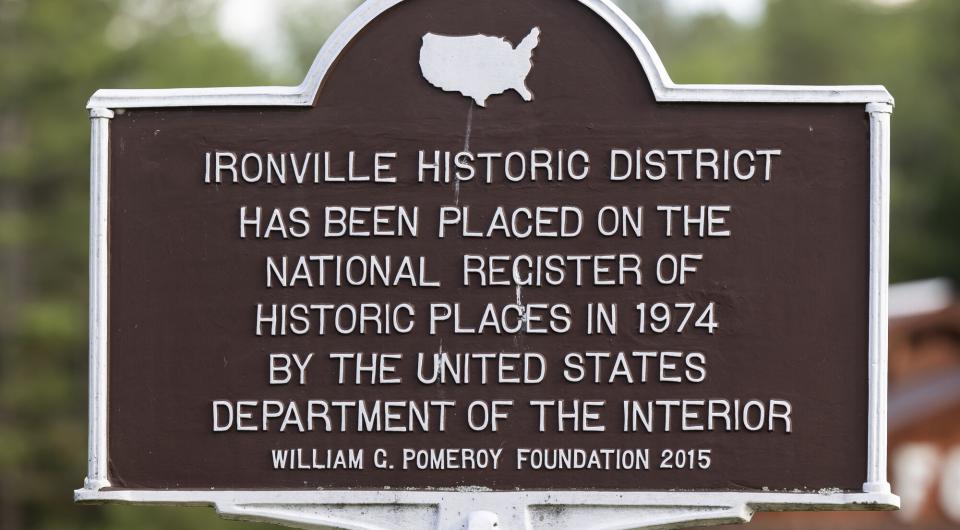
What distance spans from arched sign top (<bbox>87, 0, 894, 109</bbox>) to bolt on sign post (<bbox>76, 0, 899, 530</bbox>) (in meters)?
0.01

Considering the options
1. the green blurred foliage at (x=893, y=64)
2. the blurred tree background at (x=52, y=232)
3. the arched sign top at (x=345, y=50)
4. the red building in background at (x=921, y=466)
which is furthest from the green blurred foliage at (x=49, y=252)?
the arched sign top at (x=345, y=50)

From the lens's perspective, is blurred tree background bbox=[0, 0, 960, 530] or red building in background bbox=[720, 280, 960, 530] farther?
blurred tree background bbox=[0, 0, 960, 530]

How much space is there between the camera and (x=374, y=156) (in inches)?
229

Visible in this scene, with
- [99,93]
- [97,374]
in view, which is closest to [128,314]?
[97,374]

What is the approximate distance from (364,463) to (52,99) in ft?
64.4

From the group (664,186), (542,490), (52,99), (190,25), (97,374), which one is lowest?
(542,490)

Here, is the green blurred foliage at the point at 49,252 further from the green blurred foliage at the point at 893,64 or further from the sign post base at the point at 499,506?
the sign post base at the point at 499,506

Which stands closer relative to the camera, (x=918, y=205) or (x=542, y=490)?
(x=542, y=490)

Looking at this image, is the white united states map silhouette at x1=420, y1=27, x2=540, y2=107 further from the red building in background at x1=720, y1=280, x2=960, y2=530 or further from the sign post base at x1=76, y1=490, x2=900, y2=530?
the red building in background at x1=720, y1=280, x2=960, y2=530

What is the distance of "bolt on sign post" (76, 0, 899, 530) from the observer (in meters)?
5.72

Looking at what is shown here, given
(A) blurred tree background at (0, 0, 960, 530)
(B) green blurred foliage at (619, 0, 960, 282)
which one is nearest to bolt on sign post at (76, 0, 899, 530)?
(A) blurred tree background at (0, 0, 960, 530)

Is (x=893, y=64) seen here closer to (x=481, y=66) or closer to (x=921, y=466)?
(x=921, y=466)

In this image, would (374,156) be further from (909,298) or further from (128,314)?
(909,298)

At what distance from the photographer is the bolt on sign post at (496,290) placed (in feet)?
18.8
